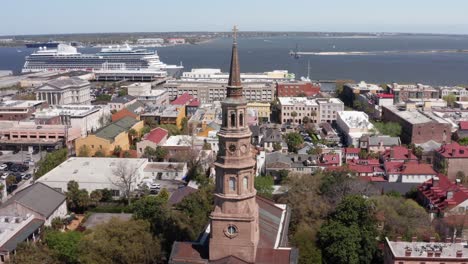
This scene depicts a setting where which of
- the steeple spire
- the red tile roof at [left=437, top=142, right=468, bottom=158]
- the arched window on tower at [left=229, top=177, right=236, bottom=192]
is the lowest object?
the red tile roof at [left=437, top=142, right=468, bottom=158]

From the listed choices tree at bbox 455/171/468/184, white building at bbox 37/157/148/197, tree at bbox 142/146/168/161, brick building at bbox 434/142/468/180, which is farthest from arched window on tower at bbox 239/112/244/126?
brick building at bbox 434/142/468/180

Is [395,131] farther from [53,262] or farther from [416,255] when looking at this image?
[53,262]

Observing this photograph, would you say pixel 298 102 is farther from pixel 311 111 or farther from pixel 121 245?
pixel 121 245

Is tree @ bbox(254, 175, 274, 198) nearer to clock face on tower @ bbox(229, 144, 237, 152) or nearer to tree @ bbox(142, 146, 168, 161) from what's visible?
clock face on tower @ bbox(229, 144, 237, 152)

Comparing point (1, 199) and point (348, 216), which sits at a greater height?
point (348, 216)

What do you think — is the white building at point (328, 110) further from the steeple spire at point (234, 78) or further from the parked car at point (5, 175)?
the steeple spire at point (234, 78)

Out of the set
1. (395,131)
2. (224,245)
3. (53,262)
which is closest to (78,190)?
(53,262)

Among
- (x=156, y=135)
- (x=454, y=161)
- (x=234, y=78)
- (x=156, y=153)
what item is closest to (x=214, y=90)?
(x=156, y=135)
